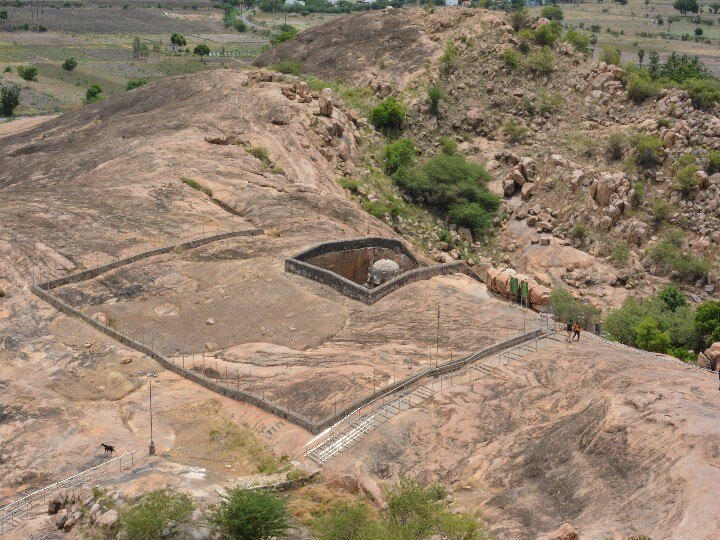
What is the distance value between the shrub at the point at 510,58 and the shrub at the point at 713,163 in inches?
558

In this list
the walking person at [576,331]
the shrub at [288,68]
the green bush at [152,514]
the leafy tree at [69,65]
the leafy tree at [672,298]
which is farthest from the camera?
the leafy tree at [69,65]

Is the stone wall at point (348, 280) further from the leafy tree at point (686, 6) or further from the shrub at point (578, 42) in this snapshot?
the leafy tree at point (686, 6)

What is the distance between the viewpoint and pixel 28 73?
295 feet

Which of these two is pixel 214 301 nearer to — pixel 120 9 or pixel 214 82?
pixel 214 82

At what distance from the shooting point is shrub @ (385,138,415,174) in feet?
172

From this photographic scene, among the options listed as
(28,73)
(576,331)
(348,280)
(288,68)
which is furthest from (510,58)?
(28,73)

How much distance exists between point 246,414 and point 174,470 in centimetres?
347

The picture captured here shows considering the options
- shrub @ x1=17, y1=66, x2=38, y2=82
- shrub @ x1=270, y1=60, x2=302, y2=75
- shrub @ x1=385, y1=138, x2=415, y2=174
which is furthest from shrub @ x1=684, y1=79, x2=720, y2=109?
shrub @ x1=17, y1=66, x2=38, y2=82

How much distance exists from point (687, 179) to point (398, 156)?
1498 cm

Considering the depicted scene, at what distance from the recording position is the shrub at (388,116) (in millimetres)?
54719

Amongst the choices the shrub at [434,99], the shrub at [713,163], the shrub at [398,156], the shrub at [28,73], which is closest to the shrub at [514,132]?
the shrub at [434,99]

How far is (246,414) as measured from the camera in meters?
23.3

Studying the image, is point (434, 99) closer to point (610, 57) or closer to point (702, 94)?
point (610, 57)

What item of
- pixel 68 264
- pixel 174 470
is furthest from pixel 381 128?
pixel 174 470
